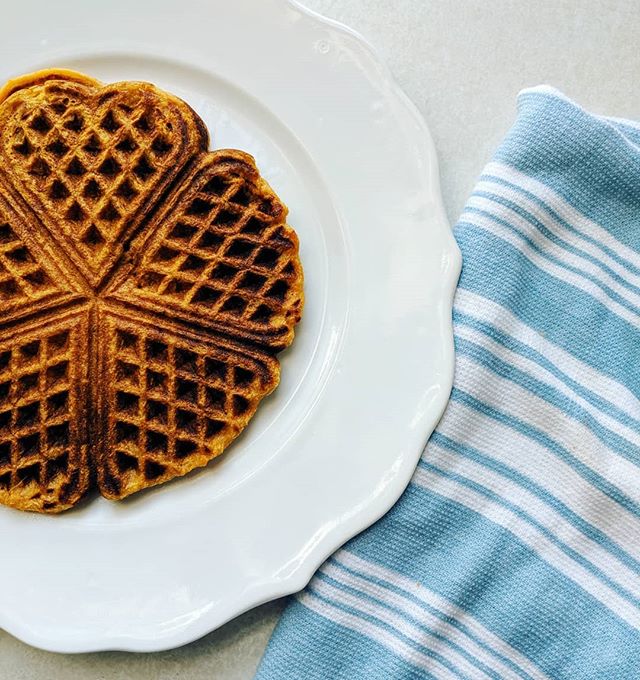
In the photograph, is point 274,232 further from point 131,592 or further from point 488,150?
point 131,592

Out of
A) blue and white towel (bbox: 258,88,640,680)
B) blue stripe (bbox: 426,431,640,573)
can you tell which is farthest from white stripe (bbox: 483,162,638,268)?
blue stripe (bbox: 426,431,640,573)

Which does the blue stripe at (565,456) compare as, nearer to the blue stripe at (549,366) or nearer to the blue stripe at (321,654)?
the blue stripe at (549,366)

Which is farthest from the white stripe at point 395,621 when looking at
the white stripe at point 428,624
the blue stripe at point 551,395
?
the blue stripe at point 551,395

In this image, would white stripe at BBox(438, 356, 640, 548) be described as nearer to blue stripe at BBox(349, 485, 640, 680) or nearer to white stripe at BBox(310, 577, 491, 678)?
blue stripe at BBox(349, 485, 640, 680)

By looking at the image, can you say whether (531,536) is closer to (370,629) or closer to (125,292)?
(370,629)

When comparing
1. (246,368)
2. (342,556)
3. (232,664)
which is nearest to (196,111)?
(246,368)

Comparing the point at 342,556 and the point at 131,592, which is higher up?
the point at 342,556
